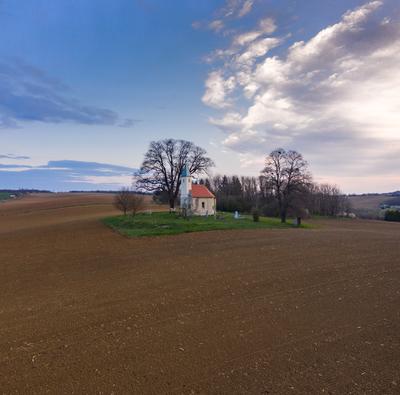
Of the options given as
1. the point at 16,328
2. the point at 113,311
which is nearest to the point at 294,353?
the point at 113,311

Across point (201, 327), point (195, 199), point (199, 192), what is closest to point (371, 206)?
point (199, 192)

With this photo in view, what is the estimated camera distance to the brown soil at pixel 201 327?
17.4 feet

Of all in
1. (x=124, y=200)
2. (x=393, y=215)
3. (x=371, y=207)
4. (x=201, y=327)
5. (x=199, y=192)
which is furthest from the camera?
(x=371, y=207)

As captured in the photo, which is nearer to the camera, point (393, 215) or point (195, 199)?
point (195, 199)

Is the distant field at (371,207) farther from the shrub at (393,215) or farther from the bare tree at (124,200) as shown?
the bare tree at (124,200)

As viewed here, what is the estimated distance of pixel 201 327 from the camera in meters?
7.35

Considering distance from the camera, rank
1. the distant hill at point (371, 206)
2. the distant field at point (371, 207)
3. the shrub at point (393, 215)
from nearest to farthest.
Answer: the shrub at point (393, 215) → the distant field at point (371, 207) → the distant hill at point (371, 206)

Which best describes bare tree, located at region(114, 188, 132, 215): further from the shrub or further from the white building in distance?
the shrub

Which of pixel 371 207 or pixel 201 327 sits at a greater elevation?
pixel 371 207

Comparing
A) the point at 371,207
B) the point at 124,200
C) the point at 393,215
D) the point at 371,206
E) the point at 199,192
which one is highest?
the point at 199,192

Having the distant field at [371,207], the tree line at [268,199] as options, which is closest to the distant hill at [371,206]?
the distant field at [371,207]

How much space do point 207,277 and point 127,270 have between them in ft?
13.2

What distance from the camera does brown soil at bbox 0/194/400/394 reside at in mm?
5305

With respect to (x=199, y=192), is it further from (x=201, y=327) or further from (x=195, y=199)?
(x=201, y=327)
